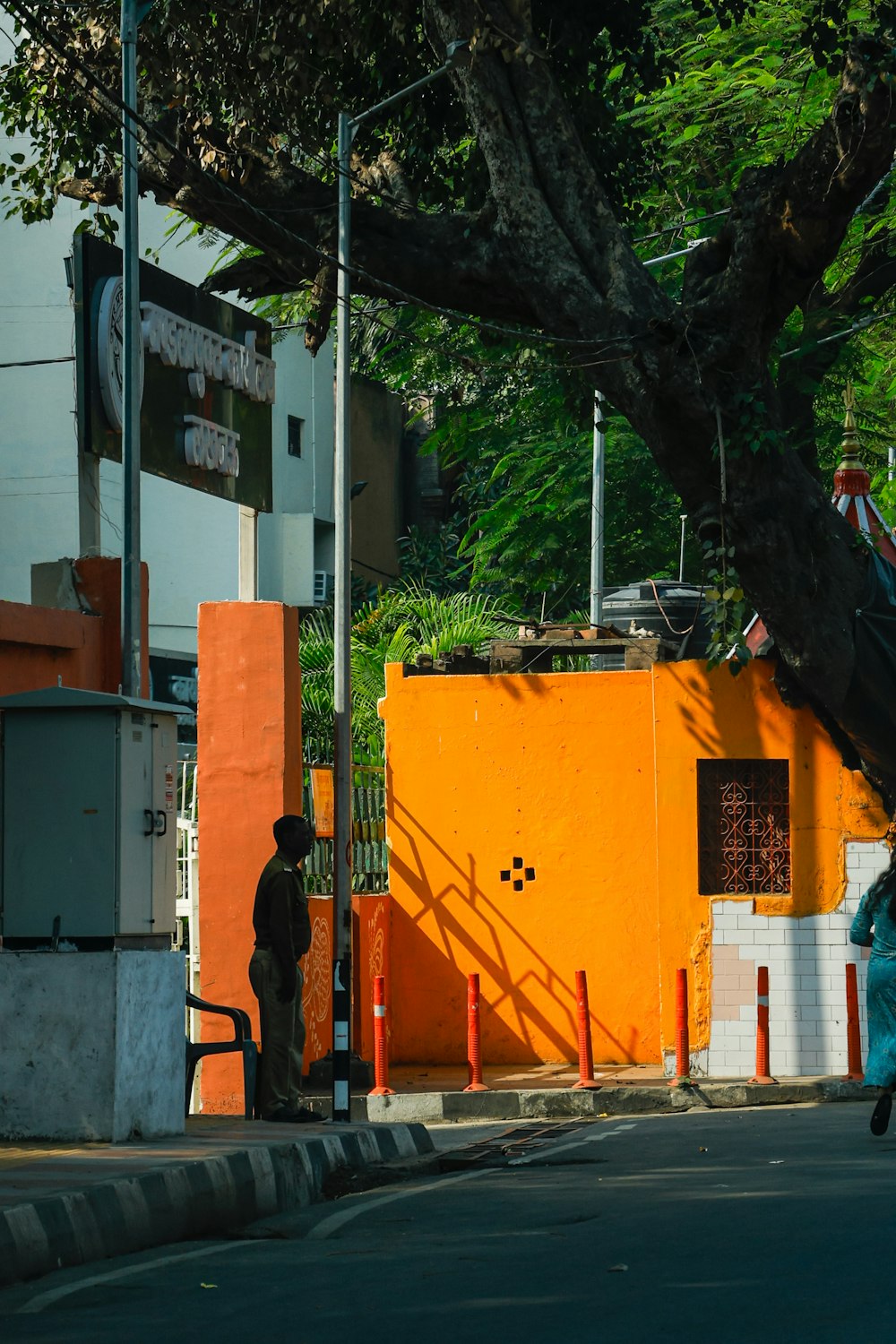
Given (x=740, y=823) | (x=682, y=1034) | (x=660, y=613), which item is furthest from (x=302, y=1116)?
(x=660, y=613)

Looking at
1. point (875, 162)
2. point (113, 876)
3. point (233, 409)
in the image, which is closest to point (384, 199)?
point (233, 409)

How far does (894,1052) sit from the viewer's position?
35.7 feet

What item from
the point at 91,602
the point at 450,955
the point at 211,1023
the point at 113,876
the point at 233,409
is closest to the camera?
the point at 113,876

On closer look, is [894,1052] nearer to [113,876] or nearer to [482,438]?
[113,876]

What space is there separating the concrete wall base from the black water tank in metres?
11.2

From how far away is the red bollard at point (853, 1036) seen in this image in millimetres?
14547

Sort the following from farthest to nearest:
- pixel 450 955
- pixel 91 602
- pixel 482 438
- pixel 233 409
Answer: pixel 482 438, pixel 450 955, pixel 233 409, pixel 91 602

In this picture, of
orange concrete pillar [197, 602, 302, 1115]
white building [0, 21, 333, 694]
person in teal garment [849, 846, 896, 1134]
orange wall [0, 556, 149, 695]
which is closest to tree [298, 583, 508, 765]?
white building [0, 21, 333, 694]

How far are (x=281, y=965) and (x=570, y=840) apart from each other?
567cm

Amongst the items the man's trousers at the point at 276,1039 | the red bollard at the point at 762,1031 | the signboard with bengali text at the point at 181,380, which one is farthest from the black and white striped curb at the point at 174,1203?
the signboard with bengali text at the point at 181,380

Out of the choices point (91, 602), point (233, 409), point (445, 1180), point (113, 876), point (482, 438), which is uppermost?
point (482, 438)

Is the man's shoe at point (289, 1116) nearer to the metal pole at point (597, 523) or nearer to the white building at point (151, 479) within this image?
the white building at point (151, 479)

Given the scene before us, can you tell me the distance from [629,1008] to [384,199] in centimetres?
721

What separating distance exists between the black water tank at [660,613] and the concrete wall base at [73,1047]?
36.9 feet
